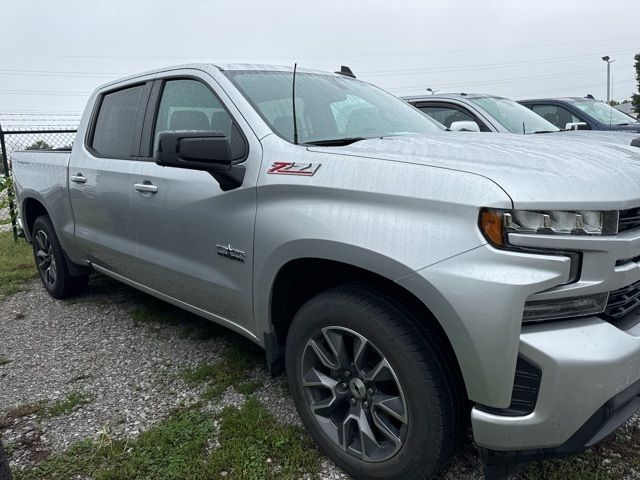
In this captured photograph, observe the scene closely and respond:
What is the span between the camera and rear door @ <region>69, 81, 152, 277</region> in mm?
3455

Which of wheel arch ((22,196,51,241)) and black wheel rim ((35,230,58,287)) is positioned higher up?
wheel arch ((22,196,51,241))

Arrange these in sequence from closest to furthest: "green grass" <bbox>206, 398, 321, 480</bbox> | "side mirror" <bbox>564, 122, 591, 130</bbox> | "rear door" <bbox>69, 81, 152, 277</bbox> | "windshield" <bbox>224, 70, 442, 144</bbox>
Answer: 1. "green grass" <bbox>206, 398, 321, 480</bbox>
2. "windshield" <bbox>224, 70, 442, 144</bbox>
3. "rear door" <bbox>69, 81, 152, 277</bbox>
4. "side mirror" <bbox>564, 122, 591, 130</bbox>

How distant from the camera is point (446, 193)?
1.80m

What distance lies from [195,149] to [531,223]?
56.1 inches

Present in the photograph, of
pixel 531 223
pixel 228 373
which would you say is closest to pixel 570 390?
pixel 531 223

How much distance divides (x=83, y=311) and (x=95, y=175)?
4.70ft

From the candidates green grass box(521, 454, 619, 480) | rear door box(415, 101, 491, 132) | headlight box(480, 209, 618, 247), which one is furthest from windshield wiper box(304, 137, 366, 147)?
rear door box(415, 101, 491, 132)

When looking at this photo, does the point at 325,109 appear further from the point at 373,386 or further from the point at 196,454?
the point at 196,454

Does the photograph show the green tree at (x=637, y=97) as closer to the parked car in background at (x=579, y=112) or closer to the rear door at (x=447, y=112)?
the parked car in background at (x=579, y=112)

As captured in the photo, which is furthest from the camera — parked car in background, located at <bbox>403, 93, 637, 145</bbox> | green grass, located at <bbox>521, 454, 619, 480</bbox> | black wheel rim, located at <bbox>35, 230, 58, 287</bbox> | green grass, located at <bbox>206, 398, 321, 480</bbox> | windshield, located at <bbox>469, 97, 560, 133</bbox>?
windshield, located at <bbox>469, 97, 560, 133</bbox>

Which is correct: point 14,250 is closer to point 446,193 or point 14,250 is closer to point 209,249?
point 209,249

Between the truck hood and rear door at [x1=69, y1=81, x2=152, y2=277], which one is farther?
rear door at [x1=69, y1=81, x2=152, y2=277]

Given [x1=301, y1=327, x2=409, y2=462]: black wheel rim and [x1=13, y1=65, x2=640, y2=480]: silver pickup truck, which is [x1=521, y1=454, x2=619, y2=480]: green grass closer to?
[x1=13, y1=65, x2=640, y2=480]: silver pickup truck

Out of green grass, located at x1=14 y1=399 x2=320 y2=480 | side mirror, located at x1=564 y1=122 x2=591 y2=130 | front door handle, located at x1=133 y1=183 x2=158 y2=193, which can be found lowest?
green grass, located at x1=14 y1=399 x2=320 y2=480
